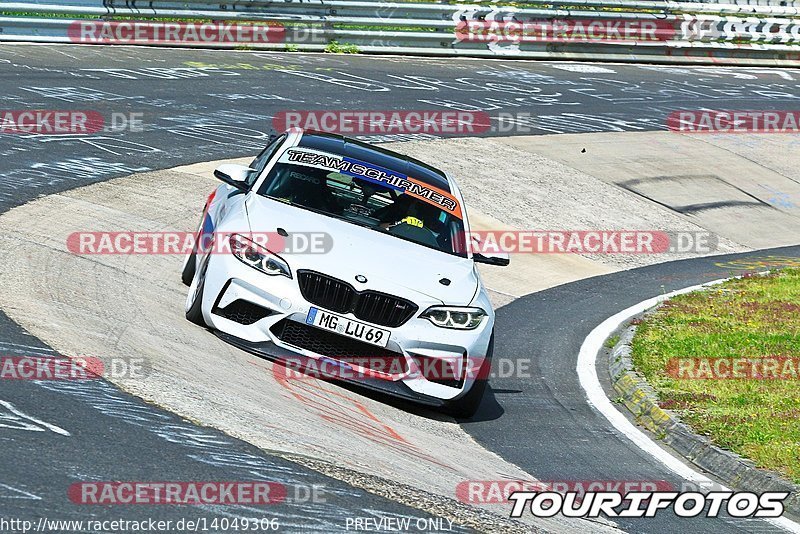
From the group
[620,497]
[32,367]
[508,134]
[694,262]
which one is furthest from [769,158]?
[32,367]

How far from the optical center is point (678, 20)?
2897cm

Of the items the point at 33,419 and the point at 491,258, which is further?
the point at 491,258

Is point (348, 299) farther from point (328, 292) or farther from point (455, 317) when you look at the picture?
point (455, 317)

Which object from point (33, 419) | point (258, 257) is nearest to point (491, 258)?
point (258, 257)

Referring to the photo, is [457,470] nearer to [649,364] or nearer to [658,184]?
[649,364]

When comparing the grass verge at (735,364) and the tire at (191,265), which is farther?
the tire at (191,265)

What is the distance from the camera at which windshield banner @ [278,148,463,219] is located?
9.15 m

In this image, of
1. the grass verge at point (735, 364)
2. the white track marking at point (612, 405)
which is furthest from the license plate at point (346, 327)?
the grass verge at point (735, 364)

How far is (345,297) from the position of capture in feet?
25.3

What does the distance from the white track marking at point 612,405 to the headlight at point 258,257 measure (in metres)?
2.83

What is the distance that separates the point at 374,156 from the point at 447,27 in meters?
16.7

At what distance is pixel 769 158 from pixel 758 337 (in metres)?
11.7

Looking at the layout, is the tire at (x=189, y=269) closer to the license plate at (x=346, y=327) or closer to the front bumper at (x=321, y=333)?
the front bumper at (x=321, y=333)

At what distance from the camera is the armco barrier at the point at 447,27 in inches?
824
